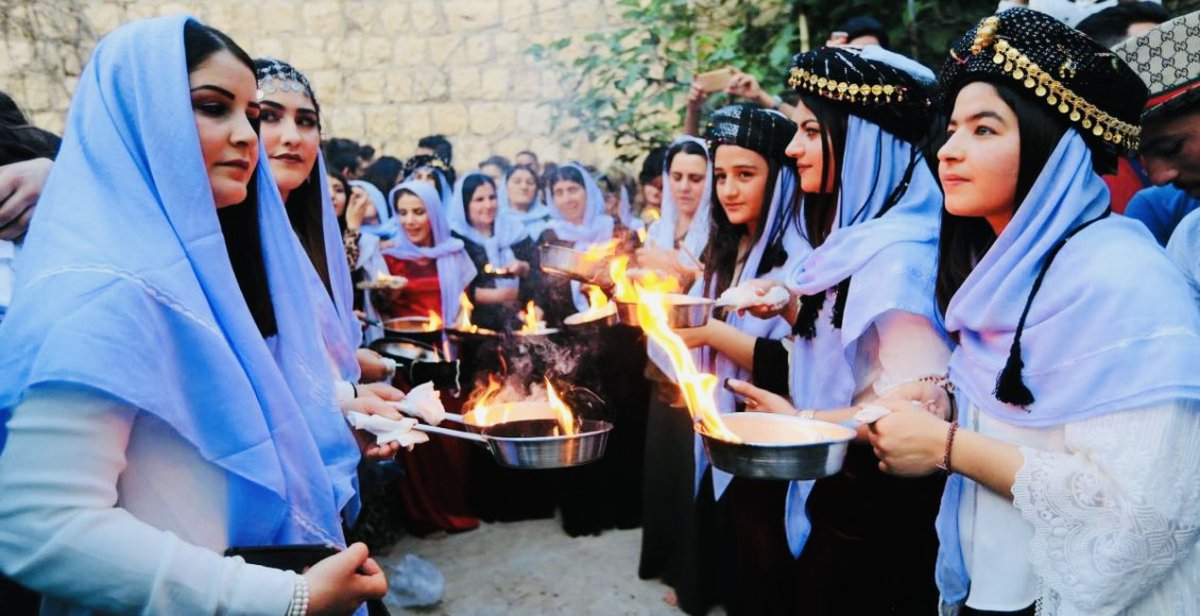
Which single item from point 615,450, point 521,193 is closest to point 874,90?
point 615,450

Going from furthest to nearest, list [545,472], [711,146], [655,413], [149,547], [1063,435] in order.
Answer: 1. [545,472]
2. [655,413]
3. [711,146]
4. [1063,435]
5. [149,547]

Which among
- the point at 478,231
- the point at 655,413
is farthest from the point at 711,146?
the point at 478,231

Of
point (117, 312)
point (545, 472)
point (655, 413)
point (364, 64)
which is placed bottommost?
point (545, 472)

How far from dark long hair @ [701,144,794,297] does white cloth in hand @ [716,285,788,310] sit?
667mm

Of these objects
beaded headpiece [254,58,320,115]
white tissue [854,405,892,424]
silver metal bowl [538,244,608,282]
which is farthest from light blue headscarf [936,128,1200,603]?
beaded headpiece [254,58,320,115]

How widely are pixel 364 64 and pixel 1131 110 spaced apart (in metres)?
12.0

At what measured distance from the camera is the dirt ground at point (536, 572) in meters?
4.61

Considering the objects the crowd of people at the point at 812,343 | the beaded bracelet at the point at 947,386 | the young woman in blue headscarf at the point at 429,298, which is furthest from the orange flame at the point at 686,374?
the young woman in blue headscarf at the point at 429,298

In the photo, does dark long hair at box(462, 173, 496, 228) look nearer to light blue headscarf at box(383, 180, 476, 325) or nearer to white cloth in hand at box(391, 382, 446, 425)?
light blue headscarf at box(383, 180, 476, 325)

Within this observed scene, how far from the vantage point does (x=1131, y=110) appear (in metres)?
1.93

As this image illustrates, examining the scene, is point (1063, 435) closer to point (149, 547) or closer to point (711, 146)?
point (149, 547)

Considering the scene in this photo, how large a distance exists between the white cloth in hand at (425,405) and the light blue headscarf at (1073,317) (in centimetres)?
159

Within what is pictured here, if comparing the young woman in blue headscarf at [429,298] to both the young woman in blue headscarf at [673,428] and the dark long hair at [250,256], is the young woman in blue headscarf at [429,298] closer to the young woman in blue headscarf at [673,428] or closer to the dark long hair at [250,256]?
the young woman in blue headscarf at [673,428]

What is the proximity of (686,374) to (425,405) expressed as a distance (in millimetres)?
857
